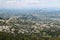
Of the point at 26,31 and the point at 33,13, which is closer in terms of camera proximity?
the point at 26,31

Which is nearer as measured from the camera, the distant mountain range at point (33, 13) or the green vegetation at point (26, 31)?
the green vegetation at point (26, 31)

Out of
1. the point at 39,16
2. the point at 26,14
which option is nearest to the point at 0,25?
the point at 26,14

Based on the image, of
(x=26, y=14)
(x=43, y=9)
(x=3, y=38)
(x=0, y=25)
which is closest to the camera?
(x=3, y=38)

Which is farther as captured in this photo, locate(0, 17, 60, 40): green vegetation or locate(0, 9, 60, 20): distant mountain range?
locate(0, 9, 60, 20): distant mountain range

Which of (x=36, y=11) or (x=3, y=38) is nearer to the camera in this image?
(x=3, y=38)

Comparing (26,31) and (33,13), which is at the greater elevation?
(26,31)

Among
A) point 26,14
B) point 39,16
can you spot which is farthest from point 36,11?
point 26,14

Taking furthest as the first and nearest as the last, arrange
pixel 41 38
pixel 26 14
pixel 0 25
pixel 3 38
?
pixel 26 14 < pixel 0 25 < pixel 41 38 < pixel 3 38

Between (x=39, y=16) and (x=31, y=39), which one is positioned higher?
(x=31, y=39)

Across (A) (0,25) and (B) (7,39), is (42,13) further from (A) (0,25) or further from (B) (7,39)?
(B) (7,39)
